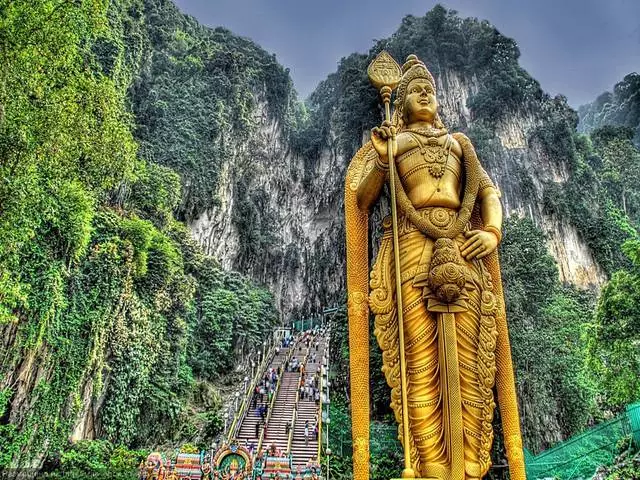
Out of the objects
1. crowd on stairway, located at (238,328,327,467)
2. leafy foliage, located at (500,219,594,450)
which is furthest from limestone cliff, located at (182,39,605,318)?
crowd on stairway, located at (238,328,327,467)

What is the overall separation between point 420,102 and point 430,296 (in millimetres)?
1355

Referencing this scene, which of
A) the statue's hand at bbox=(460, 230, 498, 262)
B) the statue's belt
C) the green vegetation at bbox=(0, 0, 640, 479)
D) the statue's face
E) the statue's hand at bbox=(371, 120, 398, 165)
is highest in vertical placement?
the green vegetation at bbox=(0, 0, 640, 479)

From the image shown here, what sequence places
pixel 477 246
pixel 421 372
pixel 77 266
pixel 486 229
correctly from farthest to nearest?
1. pixel 77 266
2. pixel 486 229
3. pixel 477 246
4. pixel 421 372

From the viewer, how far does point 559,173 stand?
72.4 feet

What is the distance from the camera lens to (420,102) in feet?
11.1

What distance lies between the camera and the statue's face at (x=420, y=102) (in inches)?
133

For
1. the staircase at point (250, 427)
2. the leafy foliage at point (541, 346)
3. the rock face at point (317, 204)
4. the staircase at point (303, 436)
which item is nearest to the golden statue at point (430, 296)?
the staircase at point (303, 436)

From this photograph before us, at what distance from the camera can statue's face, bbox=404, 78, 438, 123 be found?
133 inches

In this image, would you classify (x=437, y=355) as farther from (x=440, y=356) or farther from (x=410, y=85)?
(x=410, y=85)

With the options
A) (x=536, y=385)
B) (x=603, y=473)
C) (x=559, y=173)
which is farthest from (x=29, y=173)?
(x=559, y=173)

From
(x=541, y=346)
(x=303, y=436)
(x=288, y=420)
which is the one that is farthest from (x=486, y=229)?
(x=288, y=420)

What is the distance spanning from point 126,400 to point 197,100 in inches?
575

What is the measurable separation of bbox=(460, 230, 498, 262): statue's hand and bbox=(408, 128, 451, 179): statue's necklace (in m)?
0.44

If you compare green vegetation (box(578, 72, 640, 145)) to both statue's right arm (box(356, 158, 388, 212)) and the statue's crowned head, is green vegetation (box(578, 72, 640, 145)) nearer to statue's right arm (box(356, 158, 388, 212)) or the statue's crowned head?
the statue's crowned head
